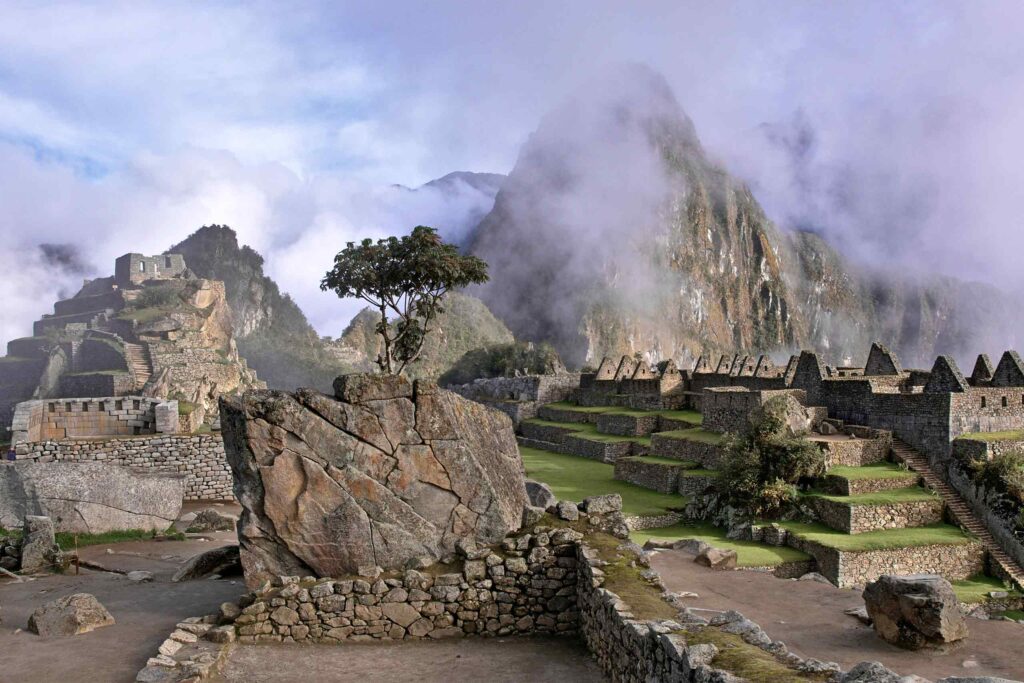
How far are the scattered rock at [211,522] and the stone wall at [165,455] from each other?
2.95 m

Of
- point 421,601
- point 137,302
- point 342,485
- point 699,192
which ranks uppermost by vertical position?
point 699,192

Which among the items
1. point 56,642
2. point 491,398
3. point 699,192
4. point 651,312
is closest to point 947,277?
point 699,192

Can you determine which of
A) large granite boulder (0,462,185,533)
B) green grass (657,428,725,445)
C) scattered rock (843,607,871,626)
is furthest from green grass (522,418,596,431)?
scattered rock (843,607,871,626)

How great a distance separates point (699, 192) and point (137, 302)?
506 feet

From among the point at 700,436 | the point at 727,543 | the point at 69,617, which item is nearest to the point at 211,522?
the point at 69,617

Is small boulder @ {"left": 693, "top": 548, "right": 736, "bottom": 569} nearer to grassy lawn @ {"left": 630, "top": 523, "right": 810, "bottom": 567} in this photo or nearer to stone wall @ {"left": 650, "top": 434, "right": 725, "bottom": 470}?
grassy lawn @ {"left": 630, "top": 523, "right": 810, "bottom": 567}

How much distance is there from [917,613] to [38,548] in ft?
41.5

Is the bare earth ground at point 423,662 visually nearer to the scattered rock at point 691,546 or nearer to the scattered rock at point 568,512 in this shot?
the scattered rock at point 568,512

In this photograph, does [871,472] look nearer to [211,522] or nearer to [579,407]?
[211,522]

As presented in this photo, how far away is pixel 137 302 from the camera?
56.9 meters

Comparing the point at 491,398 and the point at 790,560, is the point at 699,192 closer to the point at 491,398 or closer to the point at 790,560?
the point at 491,398

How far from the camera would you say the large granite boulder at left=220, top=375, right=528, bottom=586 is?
943cm

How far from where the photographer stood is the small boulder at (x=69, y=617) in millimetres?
8961

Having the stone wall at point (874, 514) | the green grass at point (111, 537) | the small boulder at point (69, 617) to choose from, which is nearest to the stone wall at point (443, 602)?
the small boulder at point (69, 617)
